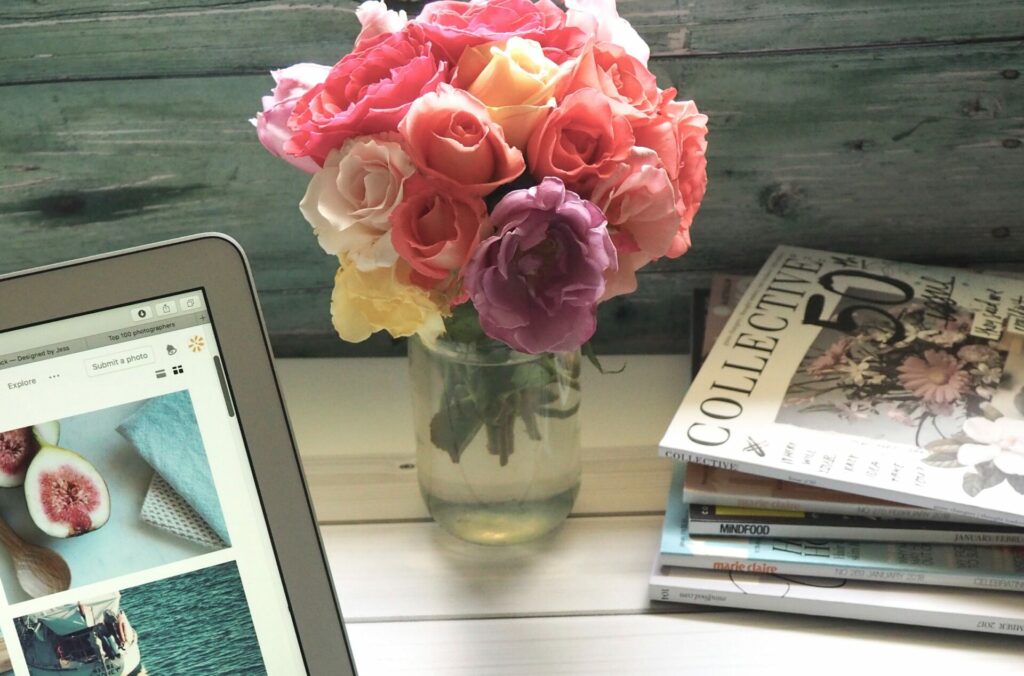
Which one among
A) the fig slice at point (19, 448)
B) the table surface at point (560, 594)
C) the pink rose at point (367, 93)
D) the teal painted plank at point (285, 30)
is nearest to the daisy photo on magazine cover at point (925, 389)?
the table surface at point (560, 594)

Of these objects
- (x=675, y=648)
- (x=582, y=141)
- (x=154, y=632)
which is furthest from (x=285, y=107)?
(x=675, y=648)

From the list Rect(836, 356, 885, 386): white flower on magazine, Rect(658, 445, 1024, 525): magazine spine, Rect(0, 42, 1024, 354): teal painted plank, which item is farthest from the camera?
Rect(0, 42, 1024, 354): teal painted plank

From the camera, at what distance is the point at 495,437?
707mm

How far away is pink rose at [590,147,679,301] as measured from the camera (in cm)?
57

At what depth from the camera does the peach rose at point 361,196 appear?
0.57 meters

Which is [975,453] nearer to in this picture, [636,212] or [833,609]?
[833,609]

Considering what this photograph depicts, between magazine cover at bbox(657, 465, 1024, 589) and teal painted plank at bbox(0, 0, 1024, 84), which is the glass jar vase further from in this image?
teal painted plank at bbox(0, 0, 1024, 84)

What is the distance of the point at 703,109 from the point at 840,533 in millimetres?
364

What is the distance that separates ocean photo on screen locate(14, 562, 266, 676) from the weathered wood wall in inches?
16.5

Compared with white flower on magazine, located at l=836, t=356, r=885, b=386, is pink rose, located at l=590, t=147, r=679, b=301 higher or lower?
higher

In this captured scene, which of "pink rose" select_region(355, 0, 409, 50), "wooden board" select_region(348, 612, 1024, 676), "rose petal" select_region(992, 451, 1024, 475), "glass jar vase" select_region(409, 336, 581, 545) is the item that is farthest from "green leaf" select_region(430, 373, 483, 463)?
"rose petal" select_region(992, 451, 1024, 475)

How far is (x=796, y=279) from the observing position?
86 cm

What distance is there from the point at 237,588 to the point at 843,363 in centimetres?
44

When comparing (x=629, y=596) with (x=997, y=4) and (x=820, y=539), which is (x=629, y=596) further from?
(x=997, y=4)
